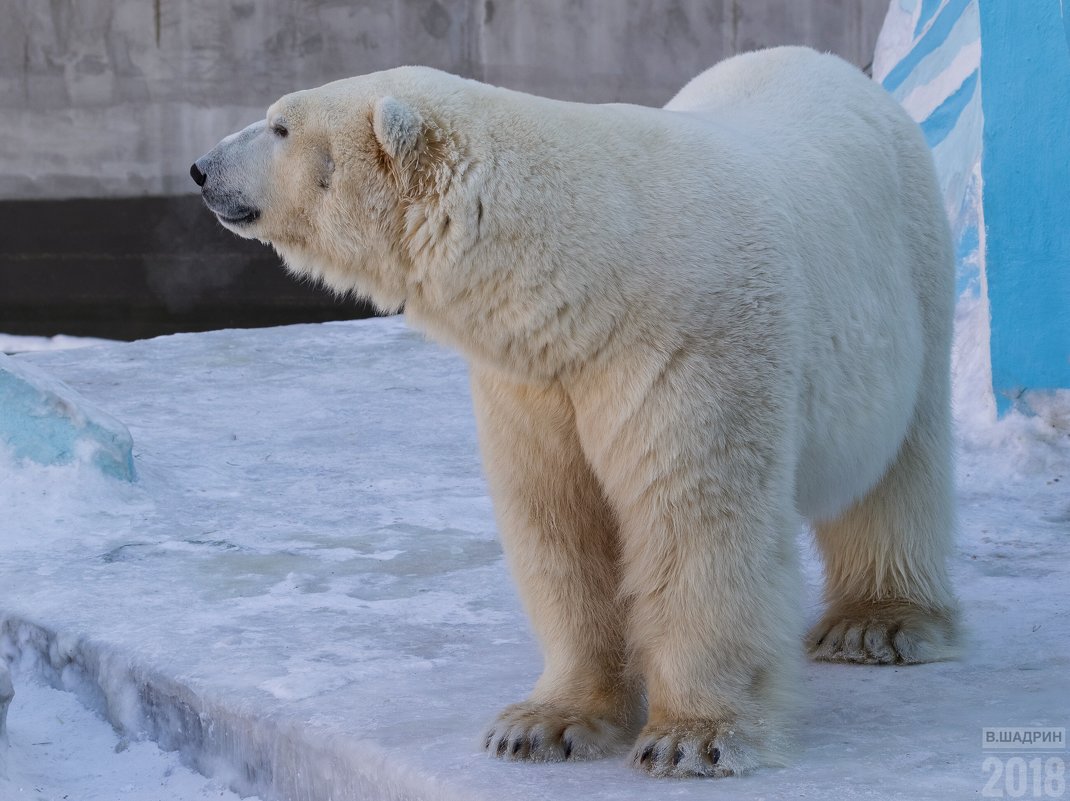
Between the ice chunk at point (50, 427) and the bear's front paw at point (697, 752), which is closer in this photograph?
the bear's front paw at point (697, 752)

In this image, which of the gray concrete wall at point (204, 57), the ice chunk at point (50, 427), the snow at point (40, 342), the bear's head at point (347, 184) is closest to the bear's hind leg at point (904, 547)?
the bear's head at point (347, 184)

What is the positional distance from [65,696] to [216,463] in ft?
6.43

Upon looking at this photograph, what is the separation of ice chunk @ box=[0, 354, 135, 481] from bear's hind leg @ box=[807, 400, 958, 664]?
2.42m

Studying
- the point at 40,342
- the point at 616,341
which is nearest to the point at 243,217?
the point at 616,341

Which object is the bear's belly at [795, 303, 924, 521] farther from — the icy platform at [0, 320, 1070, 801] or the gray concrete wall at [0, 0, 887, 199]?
the gray concrete wall at [0, 0, 887, 199]

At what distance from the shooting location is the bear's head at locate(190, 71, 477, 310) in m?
2.38

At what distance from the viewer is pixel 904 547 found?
3195 millimetres

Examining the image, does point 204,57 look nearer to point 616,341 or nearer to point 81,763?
point 81,763

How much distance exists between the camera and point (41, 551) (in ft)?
13.4

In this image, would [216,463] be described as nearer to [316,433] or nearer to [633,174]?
[316,433]

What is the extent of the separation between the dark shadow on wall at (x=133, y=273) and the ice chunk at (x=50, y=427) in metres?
7.69

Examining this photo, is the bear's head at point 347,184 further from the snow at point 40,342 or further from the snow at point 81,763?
the snow at point 40,342

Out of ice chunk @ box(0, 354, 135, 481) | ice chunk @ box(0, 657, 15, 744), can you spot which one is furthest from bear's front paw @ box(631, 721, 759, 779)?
ice chunk @ box(0, 354, 135, 481)

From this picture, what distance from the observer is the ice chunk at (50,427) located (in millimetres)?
4508
